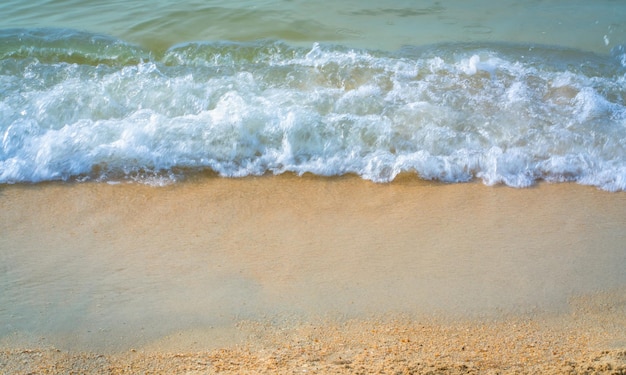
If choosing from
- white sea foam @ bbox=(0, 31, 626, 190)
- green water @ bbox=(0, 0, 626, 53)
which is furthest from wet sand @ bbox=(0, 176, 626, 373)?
green water @ bbox=(0, 0, 626, 53)

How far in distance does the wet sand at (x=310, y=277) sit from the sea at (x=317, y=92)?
29 centimetres

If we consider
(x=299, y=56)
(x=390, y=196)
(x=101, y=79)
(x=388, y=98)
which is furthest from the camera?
(x=299, y=56)

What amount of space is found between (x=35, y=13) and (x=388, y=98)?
14.7 feet

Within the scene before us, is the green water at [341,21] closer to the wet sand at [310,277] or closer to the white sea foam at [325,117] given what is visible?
the white sea foam at [325,117]

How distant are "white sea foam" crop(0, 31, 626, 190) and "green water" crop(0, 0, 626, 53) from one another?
538 mm

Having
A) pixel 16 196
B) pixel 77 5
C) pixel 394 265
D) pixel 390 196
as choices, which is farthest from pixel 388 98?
pixel 77 5

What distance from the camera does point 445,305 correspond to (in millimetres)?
3465

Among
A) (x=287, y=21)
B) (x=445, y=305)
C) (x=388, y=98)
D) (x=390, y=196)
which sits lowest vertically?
(x=445, y=305)

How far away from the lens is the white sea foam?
475cm

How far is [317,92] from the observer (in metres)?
5.53

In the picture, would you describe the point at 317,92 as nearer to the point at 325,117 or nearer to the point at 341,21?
the point at 325,117

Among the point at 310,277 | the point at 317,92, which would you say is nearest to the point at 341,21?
the point at 317,92

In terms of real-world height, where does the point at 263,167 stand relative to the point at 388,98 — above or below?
below

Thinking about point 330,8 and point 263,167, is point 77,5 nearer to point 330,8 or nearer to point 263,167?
point 330,8
